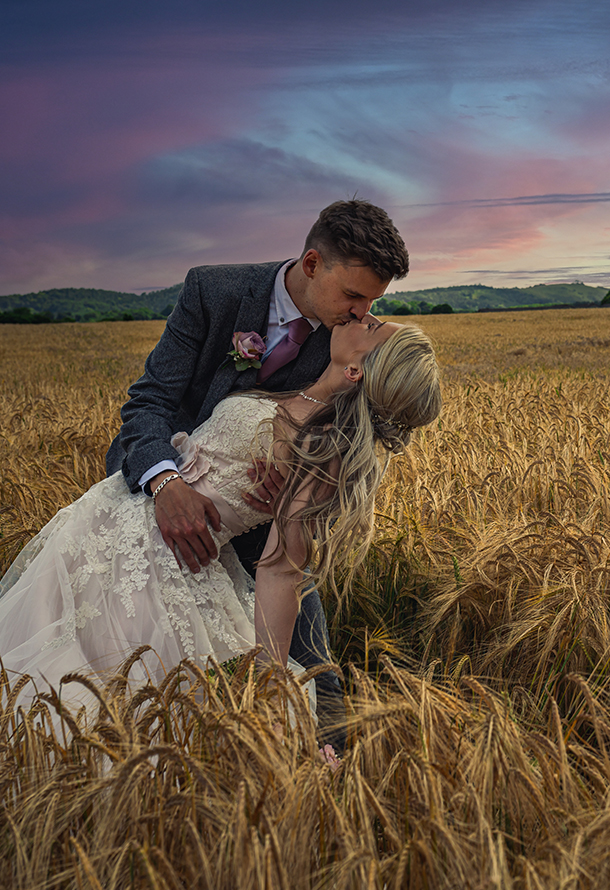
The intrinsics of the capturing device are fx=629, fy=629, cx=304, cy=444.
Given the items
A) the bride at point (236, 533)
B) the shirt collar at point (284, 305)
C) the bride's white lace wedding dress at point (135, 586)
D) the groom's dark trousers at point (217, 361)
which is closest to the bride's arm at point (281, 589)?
the bride at point (236, 533)

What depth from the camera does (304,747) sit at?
1.51m

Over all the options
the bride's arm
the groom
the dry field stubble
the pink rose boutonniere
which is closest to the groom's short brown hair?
→ the groom

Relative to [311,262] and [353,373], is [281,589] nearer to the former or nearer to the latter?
[353,373]

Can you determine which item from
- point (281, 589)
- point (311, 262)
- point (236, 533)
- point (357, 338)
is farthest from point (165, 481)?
point (311, 262)

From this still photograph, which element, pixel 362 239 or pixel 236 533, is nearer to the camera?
pixel 362 239

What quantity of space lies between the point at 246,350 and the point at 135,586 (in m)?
0.99

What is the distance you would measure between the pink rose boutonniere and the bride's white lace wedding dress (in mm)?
220

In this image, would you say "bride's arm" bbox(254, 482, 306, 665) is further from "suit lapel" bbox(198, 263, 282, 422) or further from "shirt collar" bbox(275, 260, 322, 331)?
"shirt collar" bbox(275, 260, 322, 331)

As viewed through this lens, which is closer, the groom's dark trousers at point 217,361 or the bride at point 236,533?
the bride at point 236,533

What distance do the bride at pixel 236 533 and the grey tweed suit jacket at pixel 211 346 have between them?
28 cm

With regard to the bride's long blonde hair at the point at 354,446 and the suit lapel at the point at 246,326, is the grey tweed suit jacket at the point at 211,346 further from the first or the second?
the bride's long blonde hair at the point at 354,446

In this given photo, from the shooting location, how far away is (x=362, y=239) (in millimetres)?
2125

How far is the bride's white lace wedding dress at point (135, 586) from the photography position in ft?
6.84

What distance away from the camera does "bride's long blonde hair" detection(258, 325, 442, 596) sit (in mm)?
2070
